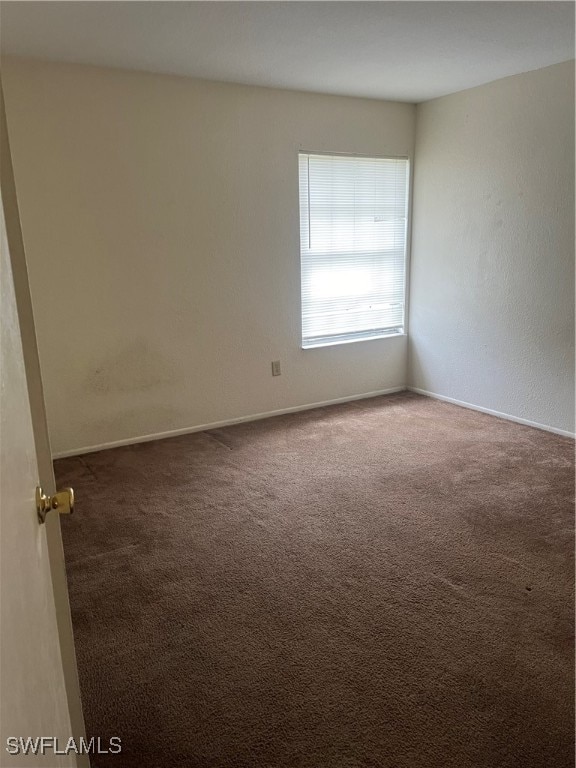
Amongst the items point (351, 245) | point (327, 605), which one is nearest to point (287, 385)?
point (351, 245)

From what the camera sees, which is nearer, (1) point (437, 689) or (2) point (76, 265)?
(1) point (437, 689)

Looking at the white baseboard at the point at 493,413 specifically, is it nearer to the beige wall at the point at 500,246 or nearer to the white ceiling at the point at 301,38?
the beige wall at the point at 500,246

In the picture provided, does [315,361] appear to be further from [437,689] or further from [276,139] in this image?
[437,689]

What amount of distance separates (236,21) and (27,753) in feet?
9.62

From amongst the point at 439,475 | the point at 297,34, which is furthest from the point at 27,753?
the point at 297,34

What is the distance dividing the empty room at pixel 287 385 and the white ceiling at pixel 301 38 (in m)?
0.02

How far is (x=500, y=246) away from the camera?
13.4 ft

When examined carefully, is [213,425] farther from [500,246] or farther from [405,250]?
[500,246]

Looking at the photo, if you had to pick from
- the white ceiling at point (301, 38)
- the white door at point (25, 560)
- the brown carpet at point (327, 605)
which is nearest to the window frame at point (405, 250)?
the white ceiling at point (301, 38)

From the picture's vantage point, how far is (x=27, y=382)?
3.47 feet

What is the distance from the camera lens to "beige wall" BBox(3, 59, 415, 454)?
3.40 meters

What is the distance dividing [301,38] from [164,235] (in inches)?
57.8

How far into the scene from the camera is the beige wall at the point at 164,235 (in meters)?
3.40

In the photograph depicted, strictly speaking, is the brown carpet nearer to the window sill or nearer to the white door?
the white door
